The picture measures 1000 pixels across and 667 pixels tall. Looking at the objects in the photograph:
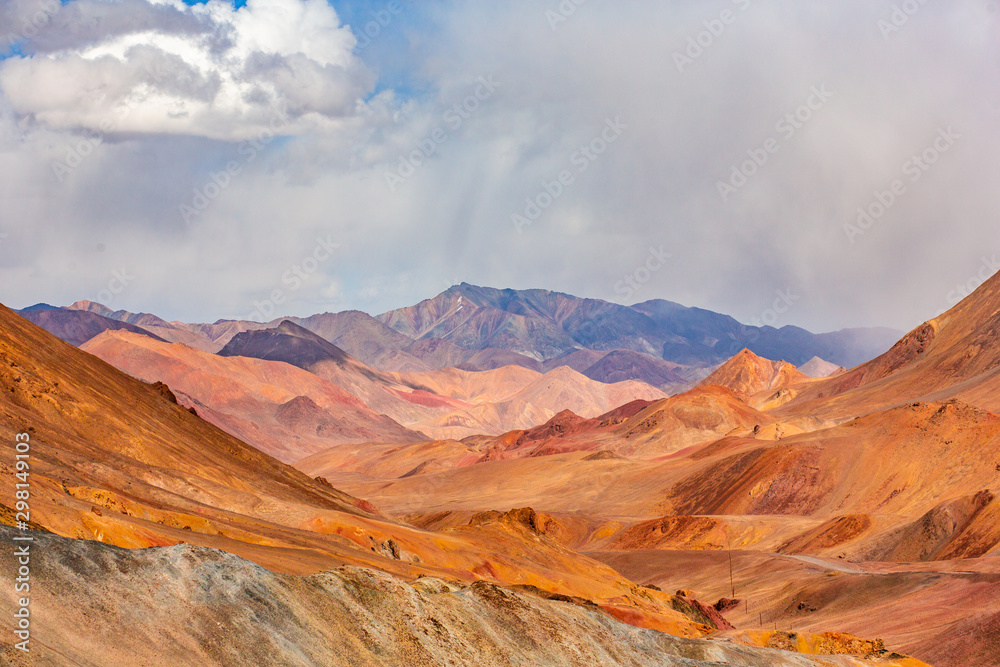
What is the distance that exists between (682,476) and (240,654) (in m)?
87.2

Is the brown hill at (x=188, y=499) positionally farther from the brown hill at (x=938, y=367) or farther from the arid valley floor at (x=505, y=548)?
the brown hill at (x=938, y=367)

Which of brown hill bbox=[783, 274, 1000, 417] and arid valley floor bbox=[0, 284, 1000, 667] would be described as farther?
brown hill bbox=[783, 274, 1000, 417]

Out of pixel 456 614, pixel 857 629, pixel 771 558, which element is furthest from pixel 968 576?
pixel 456 614

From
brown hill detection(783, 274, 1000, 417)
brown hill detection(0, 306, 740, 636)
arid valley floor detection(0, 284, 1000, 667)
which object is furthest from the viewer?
brown hill detection(783, 274, 1000, 417)

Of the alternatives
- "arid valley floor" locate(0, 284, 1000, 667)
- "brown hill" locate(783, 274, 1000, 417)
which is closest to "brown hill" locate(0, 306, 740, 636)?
"arid valley floor" locate(0, 284, 1000, 667)

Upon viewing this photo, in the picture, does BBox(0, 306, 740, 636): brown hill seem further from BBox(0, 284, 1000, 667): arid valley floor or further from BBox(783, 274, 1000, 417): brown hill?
BBox(783, 274, 1000, 417): brown hill

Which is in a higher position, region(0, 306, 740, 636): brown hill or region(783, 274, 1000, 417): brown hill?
region(783, 274, 1000, 417): brown hill

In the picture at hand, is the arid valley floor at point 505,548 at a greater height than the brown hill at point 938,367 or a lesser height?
lesser

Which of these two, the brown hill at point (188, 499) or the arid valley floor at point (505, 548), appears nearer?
the arid valley floor at point (505, 548)

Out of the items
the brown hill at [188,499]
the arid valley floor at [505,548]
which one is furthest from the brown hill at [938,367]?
the brown hill at [188,499]

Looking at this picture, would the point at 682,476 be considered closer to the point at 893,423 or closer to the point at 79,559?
the point at 893,423

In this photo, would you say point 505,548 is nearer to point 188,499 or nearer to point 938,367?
point 188,499

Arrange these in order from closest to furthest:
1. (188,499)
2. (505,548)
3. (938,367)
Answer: (188,499), (505,548), (938,367)

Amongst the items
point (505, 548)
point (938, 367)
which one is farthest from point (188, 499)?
point (938, 367)
